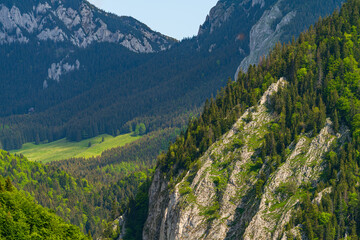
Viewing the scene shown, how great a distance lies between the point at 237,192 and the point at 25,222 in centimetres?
7130

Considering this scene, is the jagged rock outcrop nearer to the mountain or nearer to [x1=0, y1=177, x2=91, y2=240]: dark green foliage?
the mountain

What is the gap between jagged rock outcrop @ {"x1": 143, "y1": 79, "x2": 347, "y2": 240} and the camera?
156 m

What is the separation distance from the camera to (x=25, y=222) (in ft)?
399

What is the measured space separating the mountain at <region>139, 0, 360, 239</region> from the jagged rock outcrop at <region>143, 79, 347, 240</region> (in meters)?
0.31

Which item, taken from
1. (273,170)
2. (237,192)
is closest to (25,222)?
(237,192)

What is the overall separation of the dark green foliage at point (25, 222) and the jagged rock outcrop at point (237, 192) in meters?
43.5

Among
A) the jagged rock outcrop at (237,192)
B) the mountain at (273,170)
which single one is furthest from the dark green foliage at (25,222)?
the mountain at (273,170)

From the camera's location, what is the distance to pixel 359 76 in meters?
194

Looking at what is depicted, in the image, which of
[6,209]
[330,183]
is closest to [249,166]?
[330,183]

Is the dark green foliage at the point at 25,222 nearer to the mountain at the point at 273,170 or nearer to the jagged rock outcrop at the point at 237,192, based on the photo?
the jagged rock outcrop at the point at 237,192

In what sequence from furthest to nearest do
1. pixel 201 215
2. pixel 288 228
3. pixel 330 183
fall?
pixel 201 215
pixel 330 183
pixel 288 228

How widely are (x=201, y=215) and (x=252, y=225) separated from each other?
20.7 meters

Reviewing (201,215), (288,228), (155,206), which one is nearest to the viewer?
(288,228)

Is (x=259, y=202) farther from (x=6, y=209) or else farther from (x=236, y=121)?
A: (x=6, y=209)
